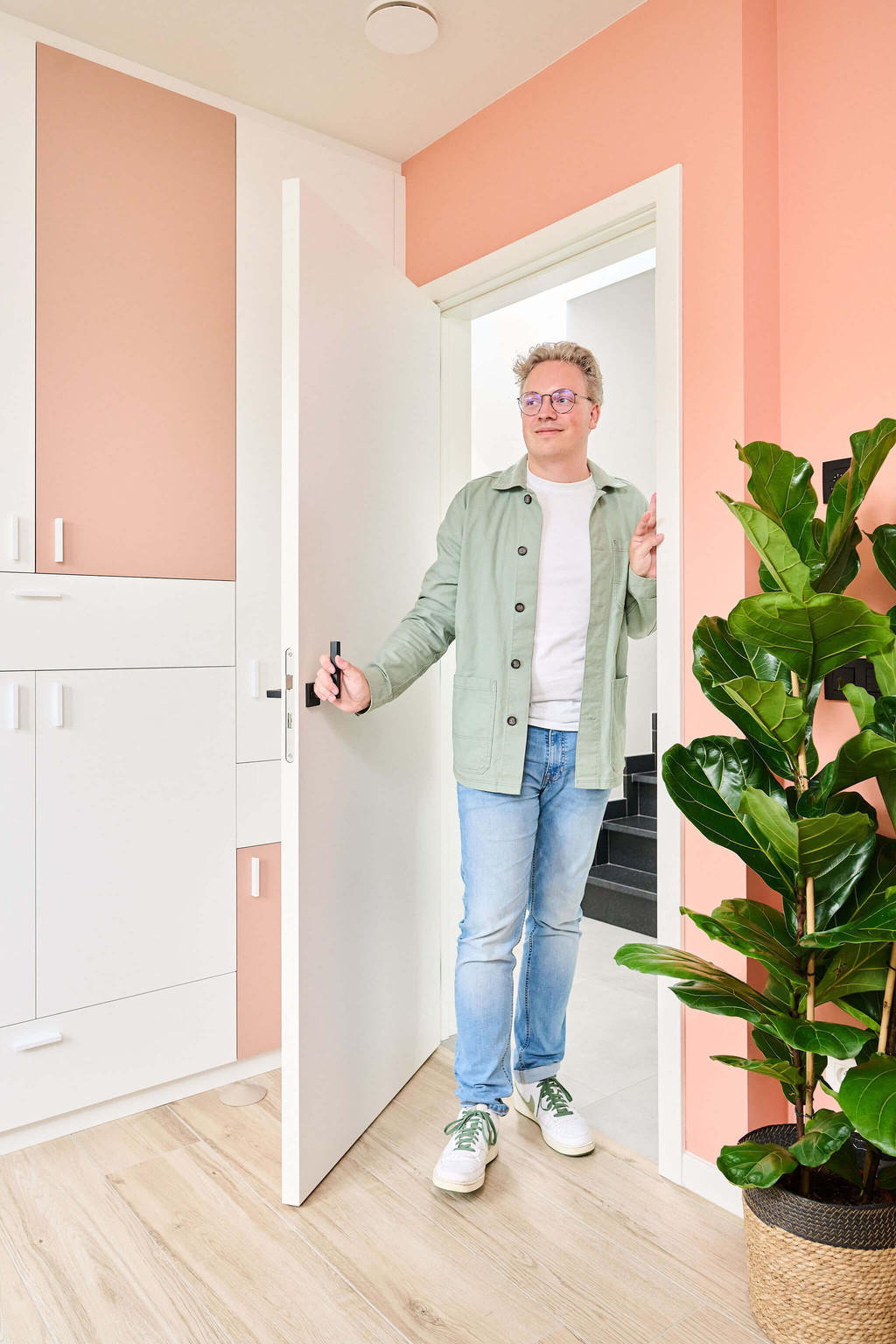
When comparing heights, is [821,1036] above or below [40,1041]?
above

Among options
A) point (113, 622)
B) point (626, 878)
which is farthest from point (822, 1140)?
point (626, 878)

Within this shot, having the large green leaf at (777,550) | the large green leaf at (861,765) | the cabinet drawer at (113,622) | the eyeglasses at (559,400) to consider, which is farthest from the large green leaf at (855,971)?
the cabinet drawer at (113,622)

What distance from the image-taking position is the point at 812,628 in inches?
47.8

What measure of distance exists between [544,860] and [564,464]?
869 mm

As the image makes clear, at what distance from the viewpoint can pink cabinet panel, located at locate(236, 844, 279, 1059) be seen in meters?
2.30

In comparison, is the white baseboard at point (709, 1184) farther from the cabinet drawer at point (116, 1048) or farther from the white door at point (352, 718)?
the cabinet drawer at point (116, 1048)

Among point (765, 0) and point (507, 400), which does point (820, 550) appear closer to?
point (765, 0)

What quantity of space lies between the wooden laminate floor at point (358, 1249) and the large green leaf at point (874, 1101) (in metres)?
0.55

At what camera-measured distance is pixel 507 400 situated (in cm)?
394

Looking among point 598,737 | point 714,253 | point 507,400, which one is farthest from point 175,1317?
point 507,400

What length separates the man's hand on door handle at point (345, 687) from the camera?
5.70ft

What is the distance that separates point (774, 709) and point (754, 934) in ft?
1.13

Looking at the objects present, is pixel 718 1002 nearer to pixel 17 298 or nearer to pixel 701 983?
pixel 701 983

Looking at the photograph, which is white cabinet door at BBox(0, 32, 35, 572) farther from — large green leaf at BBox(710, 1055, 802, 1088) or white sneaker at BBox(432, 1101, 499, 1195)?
large green leaf at BBox(710, 1055, 802, 1088)
